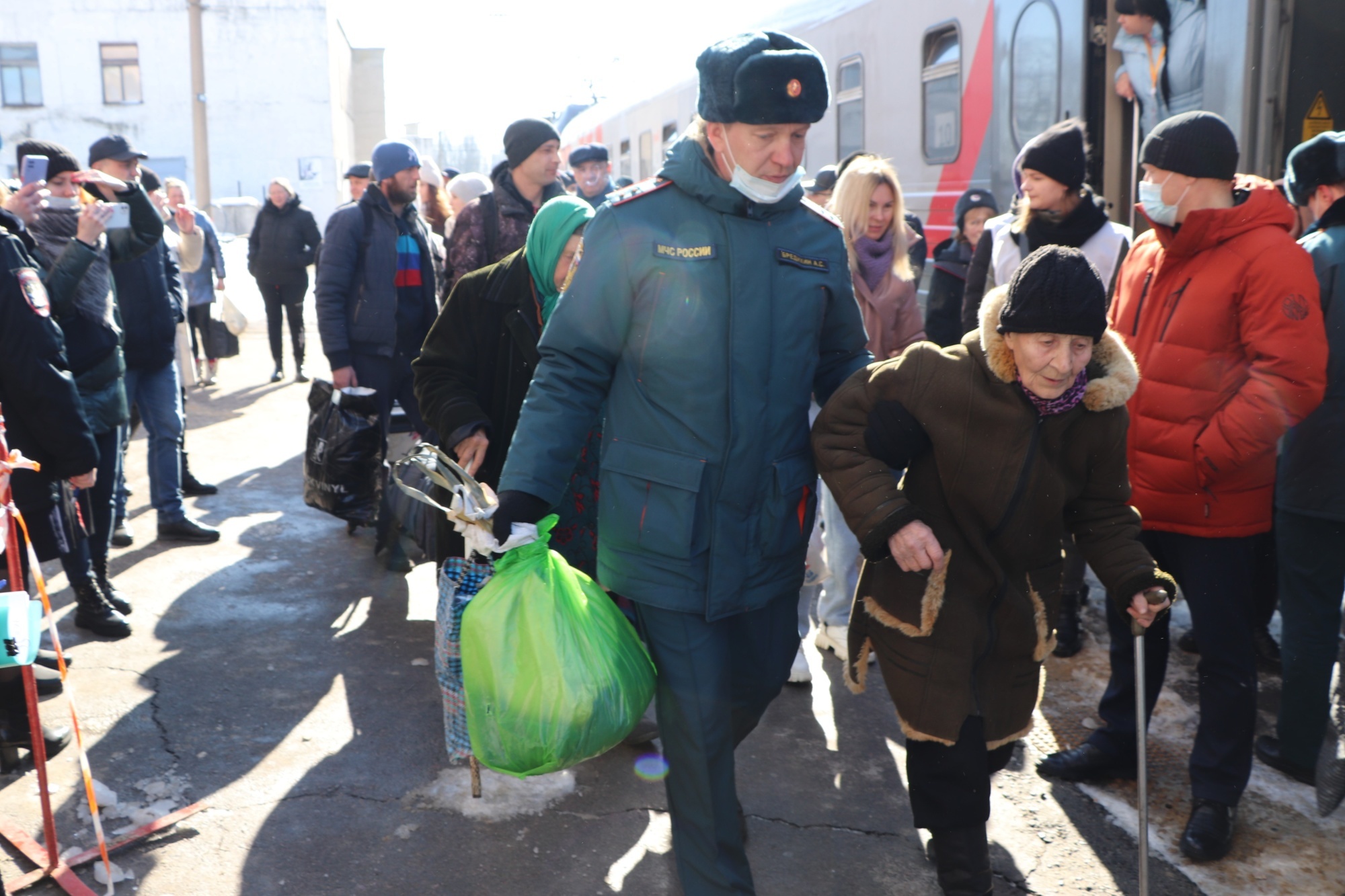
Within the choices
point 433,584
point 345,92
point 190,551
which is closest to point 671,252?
point 433,584

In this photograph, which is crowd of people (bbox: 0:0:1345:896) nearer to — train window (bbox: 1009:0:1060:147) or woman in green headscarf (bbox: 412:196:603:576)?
woman in green headscarf (bbox: 412:196:603:576)

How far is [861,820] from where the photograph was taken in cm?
349

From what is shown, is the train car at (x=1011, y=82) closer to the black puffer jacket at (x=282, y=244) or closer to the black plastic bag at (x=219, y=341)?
the black puffer jacket at (x=282, y=244)

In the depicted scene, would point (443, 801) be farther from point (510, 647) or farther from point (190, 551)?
point (190, 551)

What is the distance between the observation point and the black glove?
102 inches

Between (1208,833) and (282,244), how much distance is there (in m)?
10.2

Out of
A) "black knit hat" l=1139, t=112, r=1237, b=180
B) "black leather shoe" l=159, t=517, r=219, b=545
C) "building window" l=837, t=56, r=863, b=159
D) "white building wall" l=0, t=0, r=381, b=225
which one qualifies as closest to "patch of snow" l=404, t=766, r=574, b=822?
"black knit hat" l=1139, t=112, r=1237, b=180

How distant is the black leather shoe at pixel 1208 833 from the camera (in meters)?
3.22

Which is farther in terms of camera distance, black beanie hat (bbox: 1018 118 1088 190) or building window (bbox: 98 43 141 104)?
building window (bbox: 98 43 141 104)

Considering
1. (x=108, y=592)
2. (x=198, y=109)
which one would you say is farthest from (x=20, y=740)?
(x=198, y=109)

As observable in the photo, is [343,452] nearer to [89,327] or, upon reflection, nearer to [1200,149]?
[89,327]

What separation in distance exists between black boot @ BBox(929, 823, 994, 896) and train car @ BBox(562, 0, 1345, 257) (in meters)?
2.78

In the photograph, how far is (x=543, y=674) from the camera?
8.26 feet

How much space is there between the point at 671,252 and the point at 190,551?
4601mm
